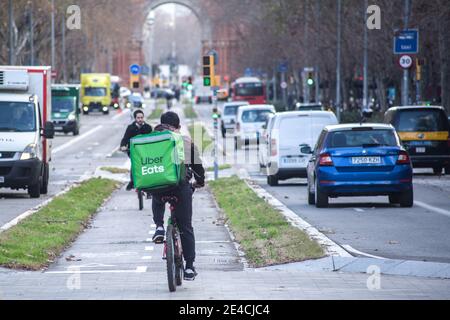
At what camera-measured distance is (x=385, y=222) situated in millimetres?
21688

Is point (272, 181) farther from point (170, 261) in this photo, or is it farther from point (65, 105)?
point (65, 105)

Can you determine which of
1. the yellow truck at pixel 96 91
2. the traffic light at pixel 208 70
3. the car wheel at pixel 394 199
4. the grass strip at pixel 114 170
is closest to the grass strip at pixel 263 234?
the car wheel at pixel 394 199

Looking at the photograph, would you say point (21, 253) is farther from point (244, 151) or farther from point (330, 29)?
point (330, 29)

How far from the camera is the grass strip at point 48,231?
671 inches

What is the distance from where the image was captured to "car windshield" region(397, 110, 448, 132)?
36.9m

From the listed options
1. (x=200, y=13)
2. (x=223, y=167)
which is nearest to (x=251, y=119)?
(x=223, y=167)

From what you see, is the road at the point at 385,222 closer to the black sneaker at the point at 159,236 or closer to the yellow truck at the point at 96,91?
the black sneaker at the point at 159,236

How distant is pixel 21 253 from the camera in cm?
1736

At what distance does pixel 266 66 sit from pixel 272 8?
24.9 metres

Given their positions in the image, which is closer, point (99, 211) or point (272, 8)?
point (99, 211)

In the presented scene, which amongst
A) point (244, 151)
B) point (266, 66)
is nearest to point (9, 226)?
point (244, 151)

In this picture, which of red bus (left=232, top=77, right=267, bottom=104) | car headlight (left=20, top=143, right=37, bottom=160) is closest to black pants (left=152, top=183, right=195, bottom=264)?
car headlight (left=20, top=143, right=37, bottom=160)

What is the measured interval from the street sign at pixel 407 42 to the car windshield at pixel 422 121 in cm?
847

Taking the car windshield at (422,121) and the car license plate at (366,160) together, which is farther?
the car windshield at (422,121)
